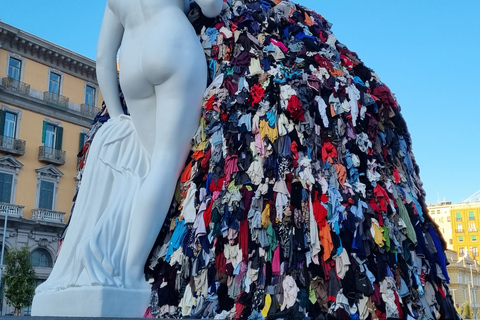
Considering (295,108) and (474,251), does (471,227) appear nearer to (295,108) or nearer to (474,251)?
(474,251)

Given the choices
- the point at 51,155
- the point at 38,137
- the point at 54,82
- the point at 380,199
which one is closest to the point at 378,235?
the point at 380,199

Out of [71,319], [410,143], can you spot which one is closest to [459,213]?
[410,143]

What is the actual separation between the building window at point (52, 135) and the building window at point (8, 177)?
236 cm

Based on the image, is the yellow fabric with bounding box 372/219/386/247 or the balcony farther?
the balcony

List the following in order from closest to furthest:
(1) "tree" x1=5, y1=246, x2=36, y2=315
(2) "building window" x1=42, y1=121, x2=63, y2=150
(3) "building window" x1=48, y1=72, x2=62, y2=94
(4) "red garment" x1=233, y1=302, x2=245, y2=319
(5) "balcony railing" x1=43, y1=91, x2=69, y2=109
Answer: (4) "red garment" x1=233, y1=302, x2=245, y2=319 → (1) "tree" x1=5, y1=246, x2=36, y2=315 → (2) "building window" x1=42, y1=121, x2=63, y2=150 → (5) "balcony railing" x1=43, y1=91, x2=69, y2=109 → (3) "building window" x1=48, y1=72, x2=62, y2=94

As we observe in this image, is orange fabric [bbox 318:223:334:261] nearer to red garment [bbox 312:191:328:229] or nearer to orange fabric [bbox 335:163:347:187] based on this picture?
red garment [bbox 312:191:328:229]

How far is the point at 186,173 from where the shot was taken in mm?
A: 7133

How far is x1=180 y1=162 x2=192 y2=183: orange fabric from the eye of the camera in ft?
23.3

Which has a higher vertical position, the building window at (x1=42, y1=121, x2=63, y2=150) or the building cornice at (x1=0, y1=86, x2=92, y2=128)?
the building cornice at (x1=0, y1=86, x2=92, y2=128)

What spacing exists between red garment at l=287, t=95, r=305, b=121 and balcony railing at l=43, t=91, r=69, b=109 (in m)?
27.2

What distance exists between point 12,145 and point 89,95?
6.33 meters

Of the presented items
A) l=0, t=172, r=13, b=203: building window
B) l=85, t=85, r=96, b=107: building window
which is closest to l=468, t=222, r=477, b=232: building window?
l=85, t=85, r=96, b=107: building window

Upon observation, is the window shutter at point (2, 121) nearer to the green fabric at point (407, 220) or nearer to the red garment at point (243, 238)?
the red garment at point (243, 238)

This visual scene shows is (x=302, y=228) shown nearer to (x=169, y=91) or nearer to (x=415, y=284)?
(x=415, y=284)
